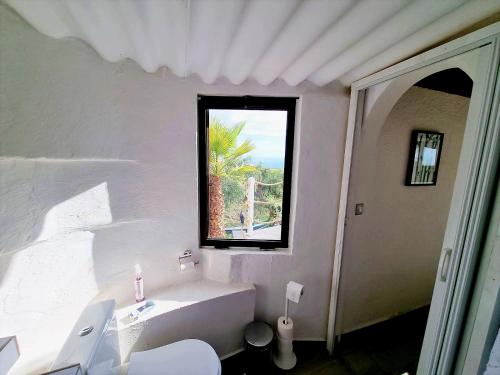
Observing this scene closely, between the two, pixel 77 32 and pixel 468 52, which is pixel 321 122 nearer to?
pixel 468 52

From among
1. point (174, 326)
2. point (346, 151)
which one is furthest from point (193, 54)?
point (174, 326)

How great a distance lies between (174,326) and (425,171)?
7.34ft

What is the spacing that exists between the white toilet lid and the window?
2.05 feet

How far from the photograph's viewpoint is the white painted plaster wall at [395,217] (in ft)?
4.92

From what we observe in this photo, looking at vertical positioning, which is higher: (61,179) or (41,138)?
(41,138)

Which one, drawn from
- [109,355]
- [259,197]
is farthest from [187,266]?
[259,197]

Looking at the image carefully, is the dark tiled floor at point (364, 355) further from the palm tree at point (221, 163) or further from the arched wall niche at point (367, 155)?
the palm tree at point (221, 163)

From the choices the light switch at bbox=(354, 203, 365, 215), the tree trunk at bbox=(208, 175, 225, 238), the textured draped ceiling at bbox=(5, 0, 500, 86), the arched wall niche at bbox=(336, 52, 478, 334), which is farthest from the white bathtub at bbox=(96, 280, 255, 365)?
the textured draped ceiling at bbox=(5, 0, 500, 86)

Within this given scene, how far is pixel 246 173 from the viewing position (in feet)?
4.91

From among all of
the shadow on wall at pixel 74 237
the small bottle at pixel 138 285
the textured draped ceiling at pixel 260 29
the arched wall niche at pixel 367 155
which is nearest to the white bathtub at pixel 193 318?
the small bottle at pixel 138 285

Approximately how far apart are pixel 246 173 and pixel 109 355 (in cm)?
120

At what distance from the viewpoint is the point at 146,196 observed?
4.21ft

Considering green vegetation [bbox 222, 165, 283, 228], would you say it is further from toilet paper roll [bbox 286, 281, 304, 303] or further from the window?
toilet paper roll [bbox 286, 281, 304, 303]

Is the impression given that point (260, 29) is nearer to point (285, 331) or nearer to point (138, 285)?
point (138, 285)
